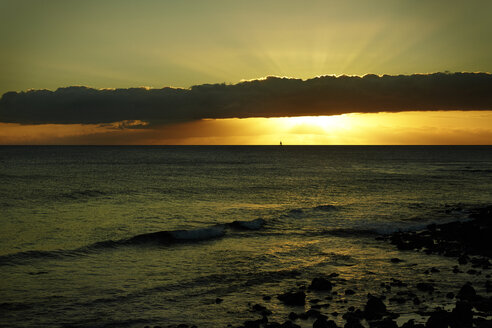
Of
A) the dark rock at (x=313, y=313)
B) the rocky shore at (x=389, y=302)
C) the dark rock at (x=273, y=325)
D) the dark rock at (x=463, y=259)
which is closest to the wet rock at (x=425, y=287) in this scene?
the rocky shore at (x=389, y=302)

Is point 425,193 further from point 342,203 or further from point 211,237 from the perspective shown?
point 211,237

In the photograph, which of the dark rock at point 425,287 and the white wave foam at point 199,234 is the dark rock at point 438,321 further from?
the white wave foam at point 199,234

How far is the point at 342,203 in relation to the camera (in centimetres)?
5106

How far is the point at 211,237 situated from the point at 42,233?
13350mm

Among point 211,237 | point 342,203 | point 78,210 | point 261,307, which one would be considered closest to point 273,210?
point 342,203

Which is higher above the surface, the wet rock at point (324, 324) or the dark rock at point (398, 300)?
the wet rock at point (324, 324)

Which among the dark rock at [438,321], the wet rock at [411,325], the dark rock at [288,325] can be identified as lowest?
the dark rock at [288,325]

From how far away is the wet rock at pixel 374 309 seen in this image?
623 inches

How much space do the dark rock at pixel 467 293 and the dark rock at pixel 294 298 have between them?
23.2 ft

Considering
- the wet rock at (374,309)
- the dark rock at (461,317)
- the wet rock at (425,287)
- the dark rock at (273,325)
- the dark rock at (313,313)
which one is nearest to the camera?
the dark rock at (461,317)

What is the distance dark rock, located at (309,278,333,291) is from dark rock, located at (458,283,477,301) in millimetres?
5782

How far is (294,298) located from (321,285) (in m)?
2.40

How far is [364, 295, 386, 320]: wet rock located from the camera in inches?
623

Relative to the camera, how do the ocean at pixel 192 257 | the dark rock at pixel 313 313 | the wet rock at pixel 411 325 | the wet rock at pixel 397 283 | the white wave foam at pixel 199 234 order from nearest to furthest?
the wet rock at pixel 411 325, the dark rock at pixel 313 313, the ocean at pixel 192 257, the wet rock at pixel 397 283, the white wave foam at pixel 199 234
